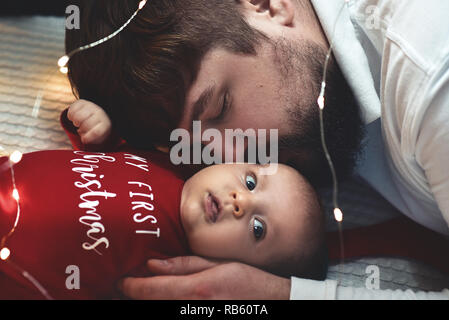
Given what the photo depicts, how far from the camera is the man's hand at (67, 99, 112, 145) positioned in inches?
36.9

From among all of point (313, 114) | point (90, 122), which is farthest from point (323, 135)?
point (90, 122)

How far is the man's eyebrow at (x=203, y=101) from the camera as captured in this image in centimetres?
85

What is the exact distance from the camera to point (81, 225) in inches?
29.5

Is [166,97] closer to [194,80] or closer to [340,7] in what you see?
[194,80]

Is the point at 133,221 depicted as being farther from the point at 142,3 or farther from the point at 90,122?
the point at 142,3

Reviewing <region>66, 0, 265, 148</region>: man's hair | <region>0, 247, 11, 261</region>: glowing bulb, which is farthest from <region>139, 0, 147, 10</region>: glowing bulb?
<region>0, 247, 11, 261</region>: glowing bulb

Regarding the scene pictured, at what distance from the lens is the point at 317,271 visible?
85 centimetres

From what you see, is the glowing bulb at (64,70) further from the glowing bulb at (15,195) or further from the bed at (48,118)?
the glowing bulb at (15,195)

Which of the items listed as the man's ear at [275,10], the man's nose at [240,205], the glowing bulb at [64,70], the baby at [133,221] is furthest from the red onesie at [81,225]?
the man's ear at [275,10]

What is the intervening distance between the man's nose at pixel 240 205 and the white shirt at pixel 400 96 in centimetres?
14

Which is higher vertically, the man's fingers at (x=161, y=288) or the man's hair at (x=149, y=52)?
the man's hair at (x=149, y=52)

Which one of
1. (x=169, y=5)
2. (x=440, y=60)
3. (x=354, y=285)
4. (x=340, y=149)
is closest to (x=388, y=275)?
(x=354, y=285)

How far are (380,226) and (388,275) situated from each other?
0.12m

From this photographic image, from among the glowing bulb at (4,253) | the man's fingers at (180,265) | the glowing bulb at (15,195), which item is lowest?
the glowing bulb at (4,253)
